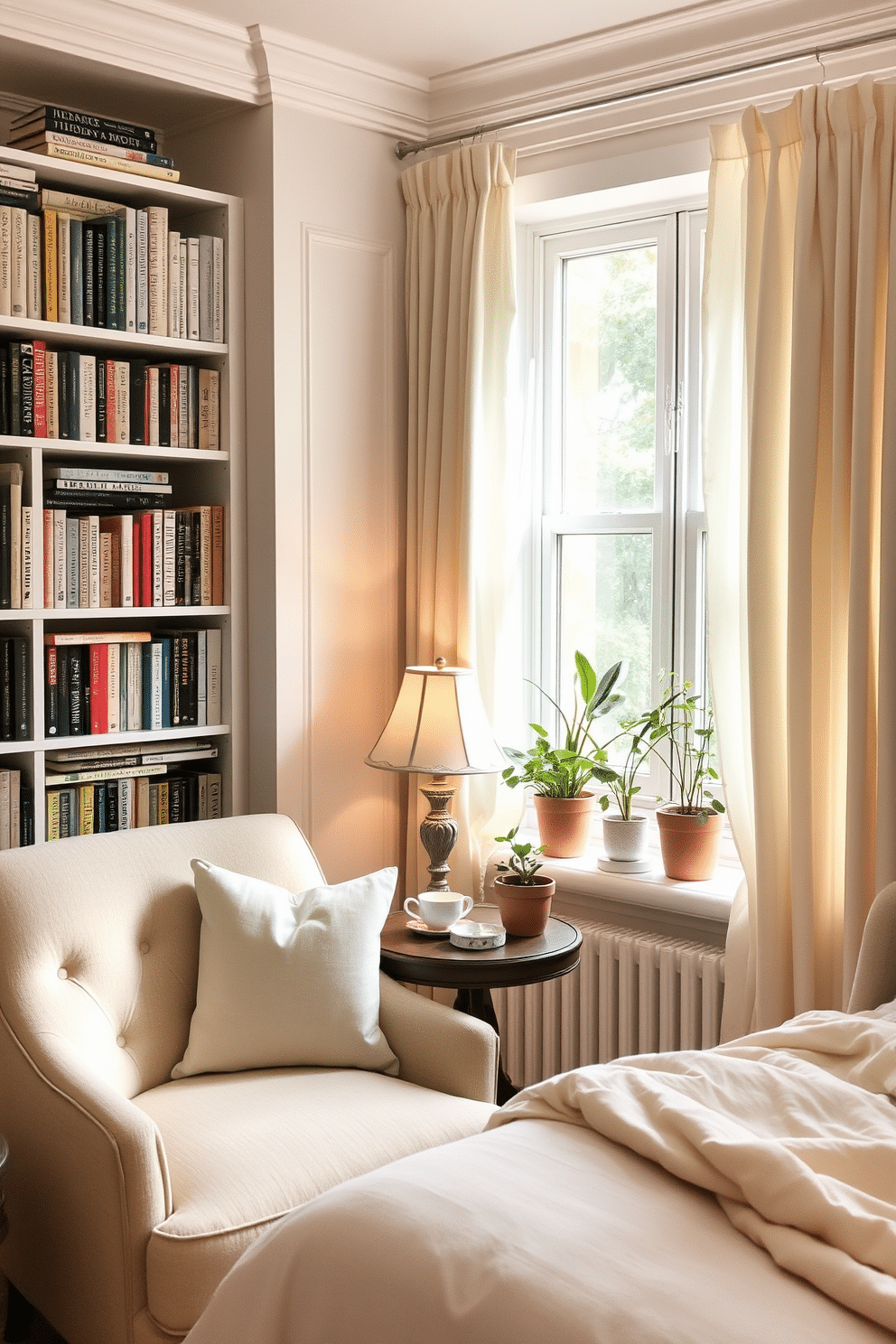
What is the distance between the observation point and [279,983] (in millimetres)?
2420

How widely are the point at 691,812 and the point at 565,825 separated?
1.17 ft

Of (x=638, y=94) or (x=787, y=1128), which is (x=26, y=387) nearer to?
(x=638, y=94)

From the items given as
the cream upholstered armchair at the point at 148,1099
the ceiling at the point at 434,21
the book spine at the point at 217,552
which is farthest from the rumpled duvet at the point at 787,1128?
the ceiling at the point at 434,21

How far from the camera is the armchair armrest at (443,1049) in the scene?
244 centimetres

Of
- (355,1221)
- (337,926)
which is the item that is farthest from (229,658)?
(355,1221)

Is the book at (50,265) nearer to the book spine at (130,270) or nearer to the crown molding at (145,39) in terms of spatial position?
the book spine at (130,270)

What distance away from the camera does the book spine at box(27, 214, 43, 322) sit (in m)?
2.87

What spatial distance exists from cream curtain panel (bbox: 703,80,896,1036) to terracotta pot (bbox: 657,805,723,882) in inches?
8.5

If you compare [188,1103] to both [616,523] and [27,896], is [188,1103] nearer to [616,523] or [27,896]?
[27,896]

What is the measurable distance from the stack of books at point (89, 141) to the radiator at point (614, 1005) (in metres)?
2.13

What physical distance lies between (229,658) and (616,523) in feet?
3.55

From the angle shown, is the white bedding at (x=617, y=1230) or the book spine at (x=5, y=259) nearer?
the white bedding at (x=617, y=1230)

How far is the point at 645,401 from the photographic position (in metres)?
3.37

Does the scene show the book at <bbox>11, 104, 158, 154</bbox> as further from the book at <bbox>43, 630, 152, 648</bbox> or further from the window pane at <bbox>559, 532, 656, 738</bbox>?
the window pane at <bbox>559, 532, 656, 738</bbox>
